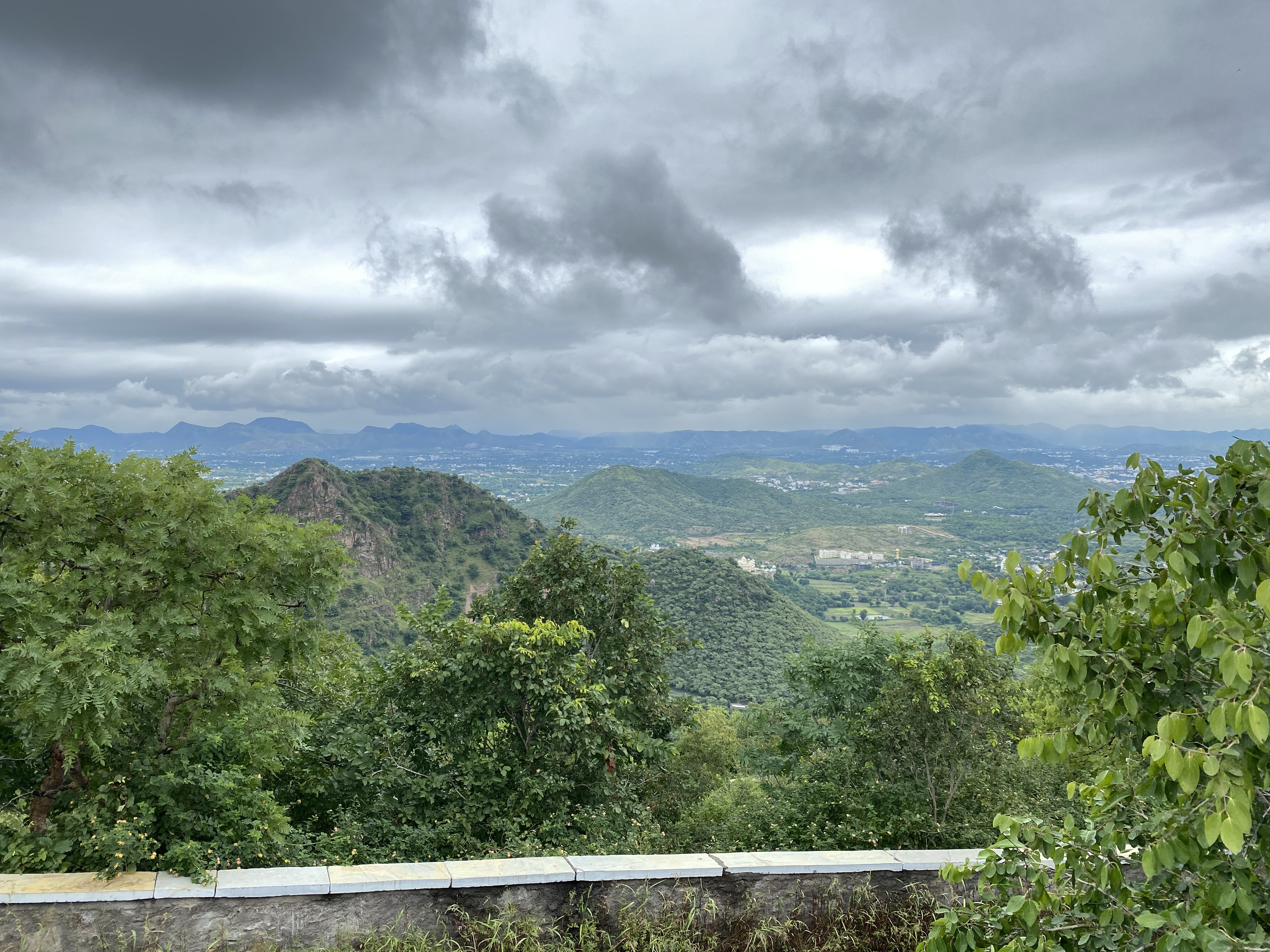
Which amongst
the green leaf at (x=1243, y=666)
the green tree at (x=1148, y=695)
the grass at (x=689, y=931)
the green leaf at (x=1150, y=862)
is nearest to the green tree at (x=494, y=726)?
the grass at (x=689, y=931)

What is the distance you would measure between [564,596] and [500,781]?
11.4ft

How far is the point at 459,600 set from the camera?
67.8 m

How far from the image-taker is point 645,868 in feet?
15.4

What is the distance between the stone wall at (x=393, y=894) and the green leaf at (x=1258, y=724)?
10.3ft

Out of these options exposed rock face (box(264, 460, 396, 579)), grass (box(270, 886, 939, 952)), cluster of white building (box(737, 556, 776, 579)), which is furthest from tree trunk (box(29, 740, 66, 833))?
cluster of white building (box(737, 556, 776, 579))

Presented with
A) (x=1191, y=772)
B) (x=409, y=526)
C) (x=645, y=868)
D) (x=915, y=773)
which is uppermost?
(x=1191, y=772)

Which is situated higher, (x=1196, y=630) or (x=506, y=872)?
(x=1196, y=630)

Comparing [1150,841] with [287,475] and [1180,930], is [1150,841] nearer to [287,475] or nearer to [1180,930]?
[1180,930]

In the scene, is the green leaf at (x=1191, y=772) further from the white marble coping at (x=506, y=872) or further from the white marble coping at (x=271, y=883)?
the white marble coping at (x=271, y=883)

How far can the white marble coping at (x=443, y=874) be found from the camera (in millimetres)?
4066

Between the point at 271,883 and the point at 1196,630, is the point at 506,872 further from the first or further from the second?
the point at 1196,630

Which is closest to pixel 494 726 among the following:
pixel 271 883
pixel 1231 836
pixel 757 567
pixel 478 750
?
pixel 478 750

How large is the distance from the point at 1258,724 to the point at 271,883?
15.8ft

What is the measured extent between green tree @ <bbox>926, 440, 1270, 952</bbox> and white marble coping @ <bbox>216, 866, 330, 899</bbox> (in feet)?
11.6
